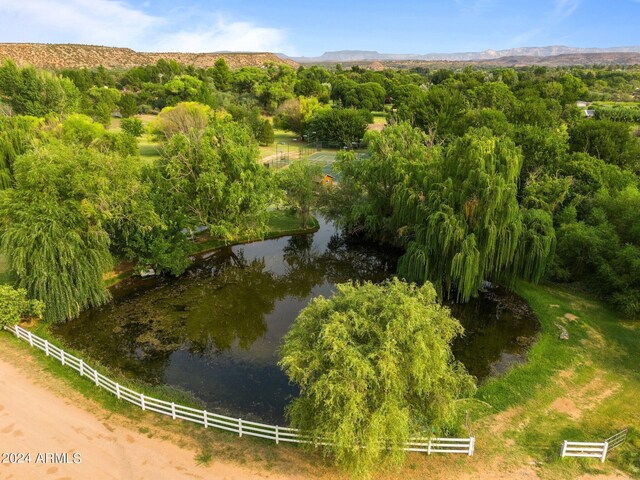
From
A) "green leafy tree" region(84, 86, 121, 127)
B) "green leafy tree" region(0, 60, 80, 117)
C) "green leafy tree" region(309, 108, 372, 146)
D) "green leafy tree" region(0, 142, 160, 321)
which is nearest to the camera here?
"green leafy tree" region(0, 142, 160, 321)

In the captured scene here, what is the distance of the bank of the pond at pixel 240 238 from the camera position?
28.6 m

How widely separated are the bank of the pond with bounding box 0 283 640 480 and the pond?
5.92 ft

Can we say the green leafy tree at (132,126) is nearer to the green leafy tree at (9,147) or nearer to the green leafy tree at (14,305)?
the green leafy tree at (9,147)

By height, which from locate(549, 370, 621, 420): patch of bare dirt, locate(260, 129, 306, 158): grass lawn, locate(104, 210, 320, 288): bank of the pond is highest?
locate(260, 129, 306, 158): grass lawn

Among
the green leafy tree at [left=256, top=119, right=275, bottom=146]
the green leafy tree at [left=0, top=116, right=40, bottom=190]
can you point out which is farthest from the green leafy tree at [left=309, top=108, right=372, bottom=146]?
the green leafy tree at [left=0, top=116, right=40, bottom=190]

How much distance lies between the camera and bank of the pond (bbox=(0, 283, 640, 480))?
14.4 metres

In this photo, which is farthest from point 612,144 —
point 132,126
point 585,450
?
point 132,126

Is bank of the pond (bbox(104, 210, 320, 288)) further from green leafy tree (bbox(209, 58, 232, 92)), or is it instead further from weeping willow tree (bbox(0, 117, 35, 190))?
green leafy tree (bbox(209, 58, 232, 92))

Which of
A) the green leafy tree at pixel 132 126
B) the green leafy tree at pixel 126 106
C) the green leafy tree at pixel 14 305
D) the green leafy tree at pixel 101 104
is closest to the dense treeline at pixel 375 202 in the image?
the green leafy tree at pixel 14 305

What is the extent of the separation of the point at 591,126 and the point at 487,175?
881 inches

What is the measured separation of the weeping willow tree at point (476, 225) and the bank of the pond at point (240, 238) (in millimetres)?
12601

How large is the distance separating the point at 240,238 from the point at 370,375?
76.5 feet

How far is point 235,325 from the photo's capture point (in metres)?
24.2

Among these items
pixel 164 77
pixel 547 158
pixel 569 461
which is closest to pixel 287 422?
pixel 569 461
